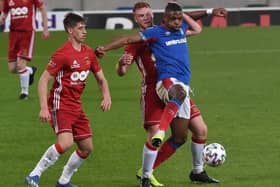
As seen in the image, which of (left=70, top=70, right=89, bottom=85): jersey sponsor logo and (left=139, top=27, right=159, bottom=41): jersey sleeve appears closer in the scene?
(left=70, top=70, right=89, bottom=85): jersey sponsor logo

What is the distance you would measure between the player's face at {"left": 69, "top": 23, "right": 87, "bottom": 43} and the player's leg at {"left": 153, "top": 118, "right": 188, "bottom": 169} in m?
1.36

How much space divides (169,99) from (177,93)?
0.42 ft

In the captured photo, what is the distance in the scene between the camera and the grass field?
1173cm

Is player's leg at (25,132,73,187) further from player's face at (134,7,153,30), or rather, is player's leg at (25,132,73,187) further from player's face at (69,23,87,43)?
player's face at (134,7,153,30)

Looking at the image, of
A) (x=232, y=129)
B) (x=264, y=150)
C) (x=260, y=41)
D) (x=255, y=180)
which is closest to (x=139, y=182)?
(x=255, y=180)

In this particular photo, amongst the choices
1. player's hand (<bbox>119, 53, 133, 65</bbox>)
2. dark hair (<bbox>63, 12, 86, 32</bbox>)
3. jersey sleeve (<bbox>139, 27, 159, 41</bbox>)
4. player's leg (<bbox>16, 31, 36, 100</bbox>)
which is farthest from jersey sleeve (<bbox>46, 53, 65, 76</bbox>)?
player's leg (<bbox>16, 31, 36, 100</bbox>)

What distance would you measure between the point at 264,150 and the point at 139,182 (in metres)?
2.72

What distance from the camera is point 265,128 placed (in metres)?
15.4

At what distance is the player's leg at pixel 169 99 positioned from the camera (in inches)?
402

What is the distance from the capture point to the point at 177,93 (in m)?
10.4

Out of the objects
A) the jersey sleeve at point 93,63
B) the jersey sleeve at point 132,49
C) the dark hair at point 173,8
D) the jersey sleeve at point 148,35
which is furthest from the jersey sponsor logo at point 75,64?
the dark hair at point 173,8

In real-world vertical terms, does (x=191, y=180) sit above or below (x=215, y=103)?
above

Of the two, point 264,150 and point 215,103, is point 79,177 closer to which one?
point 264,150

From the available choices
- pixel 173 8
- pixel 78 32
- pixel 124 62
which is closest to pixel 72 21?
pixel 78 32
